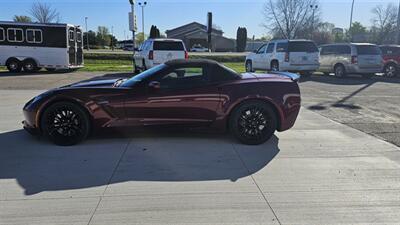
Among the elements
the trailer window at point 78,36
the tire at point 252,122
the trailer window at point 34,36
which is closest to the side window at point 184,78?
the tire at point 252,122

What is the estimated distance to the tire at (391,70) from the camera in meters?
21.1

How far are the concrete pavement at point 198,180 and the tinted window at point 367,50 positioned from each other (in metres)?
13.8

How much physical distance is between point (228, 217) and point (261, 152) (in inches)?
95.6

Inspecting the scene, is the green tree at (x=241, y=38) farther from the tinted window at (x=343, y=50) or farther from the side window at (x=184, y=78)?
the side window at (x=184, y=78)

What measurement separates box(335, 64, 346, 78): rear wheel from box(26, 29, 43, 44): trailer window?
615 inches

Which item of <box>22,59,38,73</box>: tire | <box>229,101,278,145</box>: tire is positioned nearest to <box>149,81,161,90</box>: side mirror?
<box>229,101,278,145</box>: tire

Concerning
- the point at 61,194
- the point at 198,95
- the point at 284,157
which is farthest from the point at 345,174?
the point at 61,194

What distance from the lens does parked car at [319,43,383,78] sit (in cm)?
1970

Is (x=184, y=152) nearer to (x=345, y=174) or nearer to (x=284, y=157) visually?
(x=284, y=157)

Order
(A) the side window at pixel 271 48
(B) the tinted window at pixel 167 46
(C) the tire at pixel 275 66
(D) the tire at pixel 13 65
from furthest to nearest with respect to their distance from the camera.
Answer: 1. (D) the tire at pixel 13 65
2. (A) the side window at pixel 271 48
3. (C) the tire at pixel 275 66
4. (B) the tinted window at pixel 167 46

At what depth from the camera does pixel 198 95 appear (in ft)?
21.6

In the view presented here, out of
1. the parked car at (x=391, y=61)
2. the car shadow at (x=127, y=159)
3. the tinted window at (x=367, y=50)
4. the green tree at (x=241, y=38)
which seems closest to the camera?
the car shadow at (x=127, y=159)

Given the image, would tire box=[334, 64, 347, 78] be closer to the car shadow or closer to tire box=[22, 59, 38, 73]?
the car shadow

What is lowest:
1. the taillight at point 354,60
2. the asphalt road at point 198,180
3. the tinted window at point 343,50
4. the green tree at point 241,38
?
the asphalt road at point 198,180
